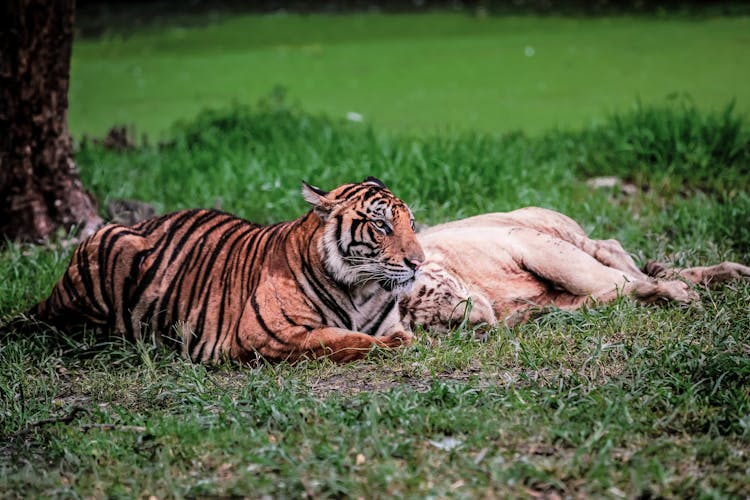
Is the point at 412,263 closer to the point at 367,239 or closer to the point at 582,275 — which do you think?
the point at 367,239

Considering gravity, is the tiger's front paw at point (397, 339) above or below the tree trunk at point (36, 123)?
below

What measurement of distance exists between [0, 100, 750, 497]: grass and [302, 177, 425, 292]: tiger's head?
36 centimetres

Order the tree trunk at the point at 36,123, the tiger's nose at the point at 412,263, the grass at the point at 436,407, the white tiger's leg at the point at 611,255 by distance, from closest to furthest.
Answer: the grass at the point at 436,407 < the tiger's nose at the point at 412,263 < the white tiger's leg at the point at 611,255 < the tree trunk at the point at 36,123

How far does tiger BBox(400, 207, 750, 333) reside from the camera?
475 centimetres

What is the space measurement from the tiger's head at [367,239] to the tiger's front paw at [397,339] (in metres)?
0.21

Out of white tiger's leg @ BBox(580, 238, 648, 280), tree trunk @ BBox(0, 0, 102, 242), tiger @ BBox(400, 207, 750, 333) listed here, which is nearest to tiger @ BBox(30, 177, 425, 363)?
tiger @ BBox(400, 207, 750, 333)

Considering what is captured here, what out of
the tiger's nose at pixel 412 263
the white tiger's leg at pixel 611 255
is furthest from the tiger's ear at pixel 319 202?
the white tiger's leg at pixel 611 255

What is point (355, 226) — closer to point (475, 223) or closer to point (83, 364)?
point (475, 223)

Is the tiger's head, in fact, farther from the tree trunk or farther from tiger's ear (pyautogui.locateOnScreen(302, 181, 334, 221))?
the tree trunk

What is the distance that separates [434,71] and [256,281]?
22.6 ft

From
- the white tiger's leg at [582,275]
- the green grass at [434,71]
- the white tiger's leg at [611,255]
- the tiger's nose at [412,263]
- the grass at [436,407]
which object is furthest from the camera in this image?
the green grass at [434,71]

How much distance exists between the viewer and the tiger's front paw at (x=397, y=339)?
4.43 metres

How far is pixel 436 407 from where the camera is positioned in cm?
374

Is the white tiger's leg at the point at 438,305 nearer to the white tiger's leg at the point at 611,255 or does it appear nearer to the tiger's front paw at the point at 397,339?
the tiger's front paw at the point at 397,339
